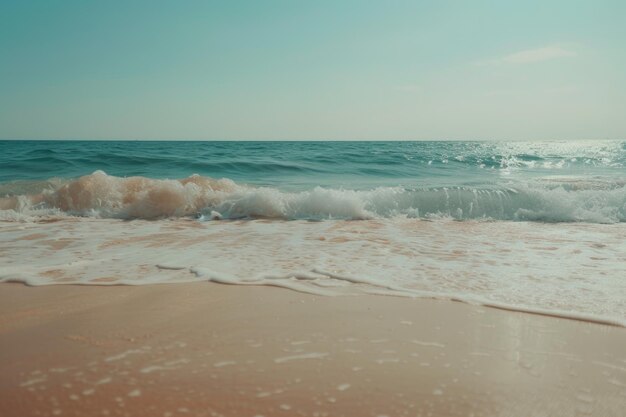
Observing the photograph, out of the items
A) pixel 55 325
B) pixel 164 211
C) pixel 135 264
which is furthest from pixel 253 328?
pixel 164 211

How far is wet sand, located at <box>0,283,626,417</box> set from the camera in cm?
172

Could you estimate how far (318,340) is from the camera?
2.34 m

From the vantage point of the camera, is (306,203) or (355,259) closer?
(355,259)

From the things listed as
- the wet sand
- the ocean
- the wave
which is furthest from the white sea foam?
the wave

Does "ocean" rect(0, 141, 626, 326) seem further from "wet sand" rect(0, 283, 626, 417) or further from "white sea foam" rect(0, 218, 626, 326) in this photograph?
"wet sand" rect(0, 283, 626, 417)

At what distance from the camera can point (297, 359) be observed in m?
2.11

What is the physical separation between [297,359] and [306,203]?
237 inches

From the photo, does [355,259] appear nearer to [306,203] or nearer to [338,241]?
[338,241]

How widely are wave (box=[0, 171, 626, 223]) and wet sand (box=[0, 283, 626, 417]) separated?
191 inches

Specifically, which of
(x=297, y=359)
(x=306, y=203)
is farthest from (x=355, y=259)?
(x=306, y=203)

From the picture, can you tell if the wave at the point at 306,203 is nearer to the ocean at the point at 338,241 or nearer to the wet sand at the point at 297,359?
the ocean at the point at 338,241

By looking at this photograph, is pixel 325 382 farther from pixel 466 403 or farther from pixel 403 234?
pixel 403 234

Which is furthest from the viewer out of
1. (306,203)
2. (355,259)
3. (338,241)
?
(306,203)

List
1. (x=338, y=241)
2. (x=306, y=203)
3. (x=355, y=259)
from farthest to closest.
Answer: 1. (x=306, y=203)
2. (x=338, y=241)
3. (x=355, y=259)
